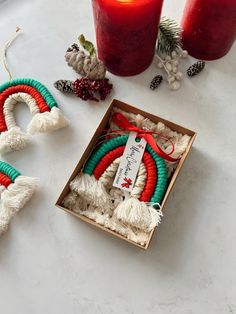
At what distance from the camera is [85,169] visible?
703mm

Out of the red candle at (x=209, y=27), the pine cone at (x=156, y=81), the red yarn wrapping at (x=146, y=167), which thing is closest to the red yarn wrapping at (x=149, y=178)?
the red yarn wrapping at (x=146, y=167)

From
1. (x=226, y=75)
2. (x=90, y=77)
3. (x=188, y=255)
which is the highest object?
(x=226, y=75)

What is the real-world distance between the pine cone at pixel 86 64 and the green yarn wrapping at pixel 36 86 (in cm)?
8

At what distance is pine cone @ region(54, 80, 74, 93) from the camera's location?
0.78 m

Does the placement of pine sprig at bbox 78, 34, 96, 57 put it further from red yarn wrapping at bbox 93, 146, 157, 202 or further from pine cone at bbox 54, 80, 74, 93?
red yarn wrapping at bbox 93, 146, 157, 202

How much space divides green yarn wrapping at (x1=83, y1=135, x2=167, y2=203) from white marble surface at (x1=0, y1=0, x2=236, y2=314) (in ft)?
0.17

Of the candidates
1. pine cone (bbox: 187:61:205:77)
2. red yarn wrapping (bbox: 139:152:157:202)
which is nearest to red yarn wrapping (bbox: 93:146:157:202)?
red yarn wrapping (bbox: 139:152:157:202)

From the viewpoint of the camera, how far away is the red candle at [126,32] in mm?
630

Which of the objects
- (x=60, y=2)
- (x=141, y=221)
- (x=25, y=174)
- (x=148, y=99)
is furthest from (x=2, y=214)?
(x=60, y=2)

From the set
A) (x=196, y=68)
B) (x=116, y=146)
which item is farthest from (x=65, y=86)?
(x=196, y=68)

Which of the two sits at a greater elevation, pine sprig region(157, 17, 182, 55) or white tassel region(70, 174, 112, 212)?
pine sprig region(157, 17, 182, 55)

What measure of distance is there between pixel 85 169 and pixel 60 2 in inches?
17.8

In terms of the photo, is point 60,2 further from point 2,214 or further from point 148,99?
point 2,214

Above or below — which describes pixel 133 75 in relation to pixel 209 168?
above
